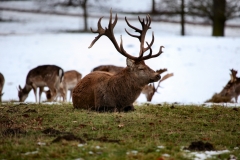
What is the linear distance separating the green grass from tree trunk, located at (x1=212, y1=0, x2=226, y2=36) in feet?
69.9

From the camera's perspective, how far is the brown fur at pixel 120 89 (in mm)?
11523

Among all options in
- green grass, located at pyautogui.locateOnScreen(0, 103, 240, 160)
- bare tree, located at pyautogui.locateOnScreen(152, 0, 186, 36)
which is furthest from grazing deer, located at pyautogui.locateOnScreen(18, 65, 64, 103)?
bare tree, located at pyautogui.locateOnScreen(152, 0, 186, 36)

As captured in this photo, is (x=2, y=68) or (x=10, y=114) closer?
(x=10, y=114)

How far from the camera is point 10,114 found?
10703 mm

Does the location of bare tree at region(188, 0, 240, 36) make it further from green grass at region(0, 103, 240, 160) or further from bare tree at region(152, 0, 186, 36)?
green grass at region(0, 103, 240, 160)

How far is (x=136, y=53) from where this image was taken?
28.3 metres

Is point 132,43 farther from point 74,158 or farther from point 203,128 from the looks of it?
point 74,158

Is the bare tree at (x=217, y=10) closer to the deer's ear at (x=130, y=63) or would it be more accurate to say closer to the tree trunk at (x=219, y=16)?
the tree trunk at (x=219, y=16)

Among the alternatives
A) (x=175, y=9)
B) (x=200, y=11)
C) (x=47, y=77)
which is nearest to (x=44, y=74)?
(x=47, y=77)

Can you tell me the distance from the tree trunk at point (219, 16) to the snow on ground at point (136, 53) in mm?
2136

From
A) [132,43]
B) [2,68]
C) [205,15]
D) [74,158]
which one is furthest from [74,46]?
[74,158]

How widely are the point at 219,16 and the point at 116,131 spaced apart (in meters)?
25.7

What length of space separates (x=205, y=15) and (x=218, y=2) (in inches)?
52.6

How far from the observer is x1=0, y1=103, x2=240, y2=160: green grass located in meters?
7.22
